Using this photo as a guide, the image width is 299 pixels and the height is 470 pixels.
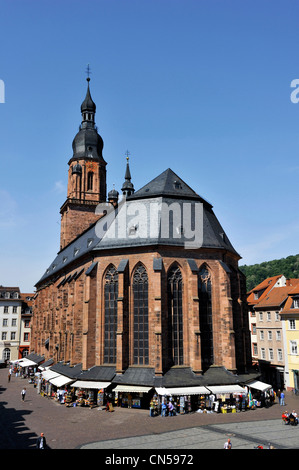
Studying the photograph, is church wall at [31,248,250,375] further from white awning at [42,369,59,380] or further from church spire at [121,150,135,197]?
church spire at [121,150,135,197]

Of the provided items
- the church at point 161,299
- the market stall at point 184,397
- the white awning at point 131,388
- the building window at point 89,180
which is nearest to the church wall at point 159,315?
the church at point 161,299

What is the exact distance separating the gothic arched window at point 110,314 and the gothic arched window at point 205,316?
271 inches

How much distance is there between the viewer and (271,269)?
129 meters

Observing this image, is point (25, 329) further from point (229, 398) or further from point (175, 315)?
point (229, 398)

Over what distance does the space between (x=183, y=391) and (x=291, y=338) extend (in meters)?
18.7

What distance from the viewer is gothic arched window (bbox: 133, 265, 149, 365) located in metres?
30.0

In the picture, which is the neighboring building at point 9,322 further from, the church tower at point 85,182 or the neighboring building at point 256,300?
the neighboring building at point 256,300

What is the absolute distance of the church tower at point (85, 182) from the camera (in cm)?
5631

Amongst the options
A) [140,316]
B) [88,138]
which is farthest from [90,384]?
[88,138]

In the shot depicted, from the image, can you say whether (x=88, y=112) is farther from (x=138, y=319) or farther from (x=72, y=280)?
(x=138, y=319)

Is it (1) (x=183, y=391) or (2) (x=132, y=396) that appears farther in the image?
(2) (x=132, y=396)

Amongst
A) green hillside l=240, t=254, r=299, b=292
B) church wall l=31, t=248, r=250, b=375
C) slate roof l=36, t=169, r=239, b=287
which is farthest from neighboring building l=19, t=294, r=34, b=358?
green hillside l=240, t=254, r=299, b=292

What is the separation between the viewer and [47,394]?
3503cm

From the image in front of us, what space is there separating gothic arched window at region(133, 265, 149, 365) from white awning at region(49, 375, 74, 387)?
5781 mm
